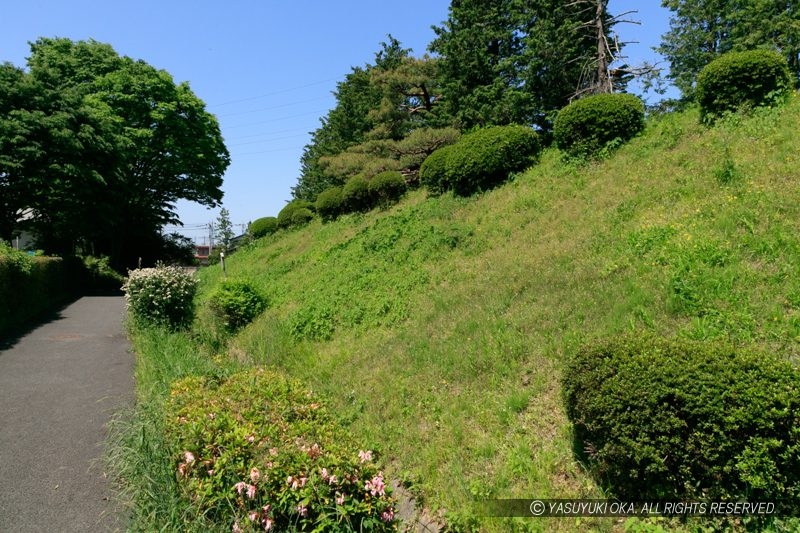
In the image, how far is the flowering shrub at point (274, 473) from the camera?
3.13 m

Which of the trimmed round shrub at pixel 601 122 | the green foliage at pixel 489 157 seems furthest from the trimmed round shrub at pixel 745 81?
the green foliage at pixel 489 157

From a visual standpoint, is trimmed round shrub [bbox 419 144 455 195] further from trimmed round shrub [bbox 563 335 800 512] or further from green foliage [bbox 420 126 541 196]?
trimmed round shrub [bbox 563 335 800 512]

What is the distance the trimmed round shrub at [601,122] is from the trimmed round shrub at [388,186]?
665cm

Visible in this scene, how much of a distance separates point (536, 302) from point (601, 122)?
265 inches

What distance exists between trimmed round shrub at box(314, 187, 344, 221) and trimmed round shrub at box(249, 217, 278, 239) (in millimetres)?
6516

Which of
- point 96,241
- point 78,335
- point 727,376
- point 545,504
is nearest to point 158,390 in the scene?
point 545,504

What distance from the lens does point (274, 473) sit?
320 centimetres

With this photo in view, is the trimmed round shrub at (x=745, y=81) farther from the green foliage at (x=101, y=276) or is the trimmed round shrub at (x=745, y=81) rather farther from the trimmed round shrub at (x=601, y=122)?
the green foliage at (x=101, y=276)

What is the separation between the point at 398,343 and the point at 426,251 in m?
3.58

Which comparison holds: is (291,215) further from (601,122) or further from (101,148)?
(601,122)

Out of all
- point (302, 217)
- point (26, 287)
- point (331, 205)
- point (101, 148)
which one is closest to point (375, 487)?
point (26, 287)

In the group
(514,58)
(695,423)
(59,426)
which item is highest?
(514,58)

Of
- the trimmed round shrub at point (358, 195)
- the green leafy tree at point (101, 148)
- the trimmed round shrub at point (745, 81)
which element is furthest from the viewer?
the green leafy tree at point (101, 148)

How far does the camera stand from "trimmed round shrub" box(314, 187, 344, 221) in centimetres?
1933
